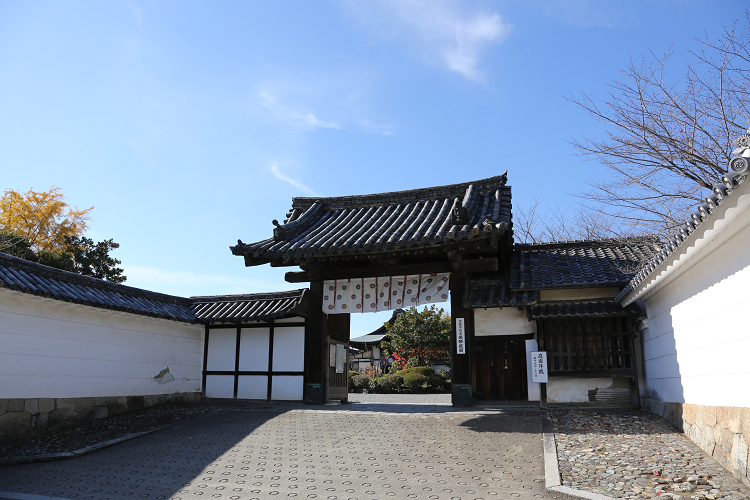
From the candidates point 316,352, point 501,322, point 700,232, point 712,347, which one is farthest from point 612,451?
point 316,352

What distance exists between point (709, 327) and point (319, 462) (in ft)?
19.2

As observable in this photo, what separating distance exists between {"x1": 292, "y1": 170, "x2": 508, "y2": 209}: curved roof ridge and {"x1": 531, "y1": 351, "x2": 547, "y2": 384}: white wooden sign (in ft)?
17.0

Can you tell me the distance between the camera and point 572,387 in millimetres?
11211

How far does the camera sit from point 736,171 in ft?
14.0

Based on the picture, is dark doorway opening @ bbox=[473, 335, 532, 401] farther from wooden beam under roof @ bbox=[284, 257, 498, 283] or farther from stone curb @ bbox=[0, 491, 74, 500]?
stone curb @ bbox=[0, 491, 74, 500]

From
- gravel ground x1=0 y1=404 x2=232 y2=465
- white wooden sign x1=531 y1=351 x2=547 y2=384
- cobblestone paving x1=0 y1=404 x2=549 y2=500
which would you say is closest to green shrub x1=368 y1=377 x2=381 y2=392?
gravel ground x1=0 y1=404 x2=232 y2=465

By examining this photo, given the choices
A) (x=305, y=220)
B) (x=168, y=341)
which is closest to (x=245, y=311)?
(x=168, y=341)

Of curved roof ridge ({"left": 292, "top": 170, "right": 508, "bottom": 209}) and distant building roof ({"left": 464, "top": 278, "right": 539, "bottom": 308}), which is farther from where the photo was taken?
curved roof ridge ({"left": 292, "top": 170, "right": 508, "bottom": 209})

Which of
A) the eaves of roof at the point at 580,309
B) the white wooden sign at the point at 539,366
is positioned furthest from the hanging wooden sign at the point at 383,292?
the white wooden sign at the point at 539,366

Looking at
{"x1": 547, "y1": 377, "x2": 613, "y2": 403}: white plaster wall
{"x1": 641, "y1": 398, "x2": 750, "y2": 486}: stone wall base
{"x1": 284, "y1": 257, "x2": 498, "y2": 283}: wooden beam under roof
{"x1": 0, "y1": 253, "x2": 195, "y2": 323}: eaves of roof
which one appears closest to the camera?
{"x1": 641, "y1": 398, "x2": 750, "y2": 486}: stone wall base

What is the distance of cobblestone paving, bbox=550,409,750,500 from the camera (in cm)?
564

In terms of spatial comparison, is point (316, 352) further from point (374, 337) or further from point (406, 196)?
point (374, 337)

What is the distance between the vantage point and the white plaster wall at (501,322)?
11.9 metres

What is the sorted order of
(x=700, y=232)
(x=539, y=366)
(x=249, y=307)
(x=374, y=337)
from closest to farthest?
(x=700, y=232) < (x=539, y=366) < (x=249, y=307) < (x=374, y=337)
